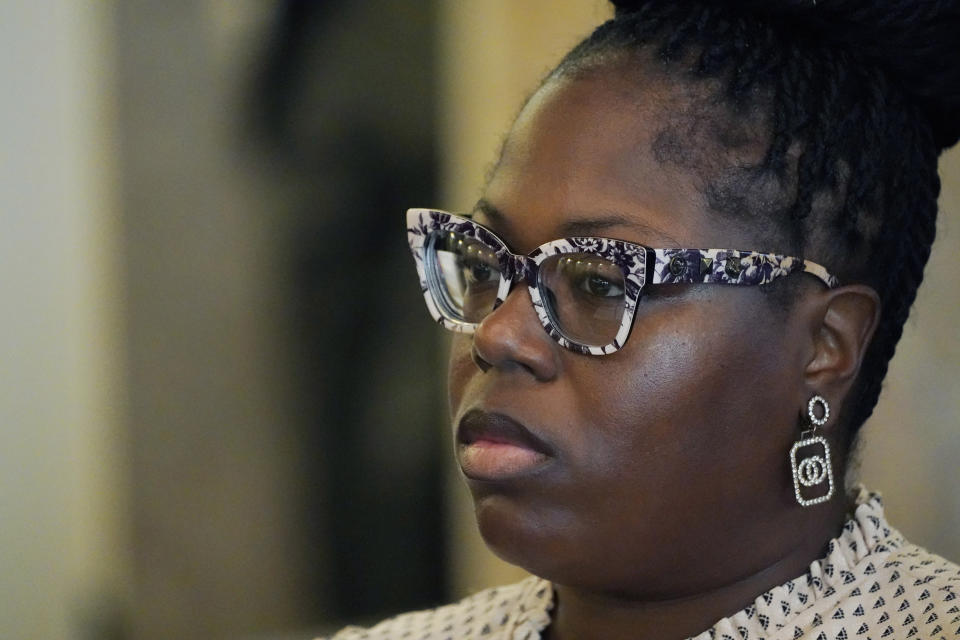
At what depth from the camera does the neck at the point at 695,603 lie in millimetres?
1245

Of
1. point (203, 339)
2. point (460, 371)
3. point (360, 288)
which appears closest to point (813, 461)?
point (460, 371)

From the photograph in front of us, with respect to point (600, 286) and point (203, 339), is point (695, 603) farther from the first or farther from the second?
point (203, 339)

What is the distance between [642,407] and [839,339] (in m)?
0.25

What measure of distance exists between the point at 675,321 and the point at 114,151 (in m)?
2.57

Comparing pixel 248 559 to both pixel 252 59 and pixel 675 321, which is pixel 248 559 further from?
pixel 675 321

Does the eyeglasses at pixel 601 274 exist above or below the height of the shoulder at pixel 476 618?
above

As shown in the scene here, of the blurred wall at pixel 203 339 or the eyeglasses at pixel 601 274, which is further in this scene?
the blurred wall at pixel 203 339

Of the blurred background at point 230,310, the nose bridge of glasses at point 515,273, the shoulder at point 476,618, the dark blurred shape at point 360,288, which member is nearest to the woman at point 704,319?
the nose bridge of glasses at point 515,273

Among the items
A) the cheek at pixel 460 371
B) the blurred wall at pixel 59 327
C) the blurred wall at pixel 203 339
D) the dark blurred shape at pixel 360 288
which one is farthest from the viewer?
the dark blurred shape at pixel 360 288

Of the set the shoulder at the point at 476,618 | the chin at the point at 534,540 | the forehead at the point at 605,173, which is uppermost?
the forehead at the point at 605,173

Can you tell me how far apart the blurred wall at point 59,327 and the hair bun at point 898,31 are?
2.44 m

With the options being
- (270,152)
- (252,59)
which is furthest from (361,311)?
(252,59)

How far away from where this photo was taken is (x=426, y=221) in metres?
1.39

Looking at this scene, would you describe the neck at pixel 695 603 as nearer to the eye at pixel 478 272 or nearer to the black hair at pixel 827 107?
the black hair at pixel 827 107
